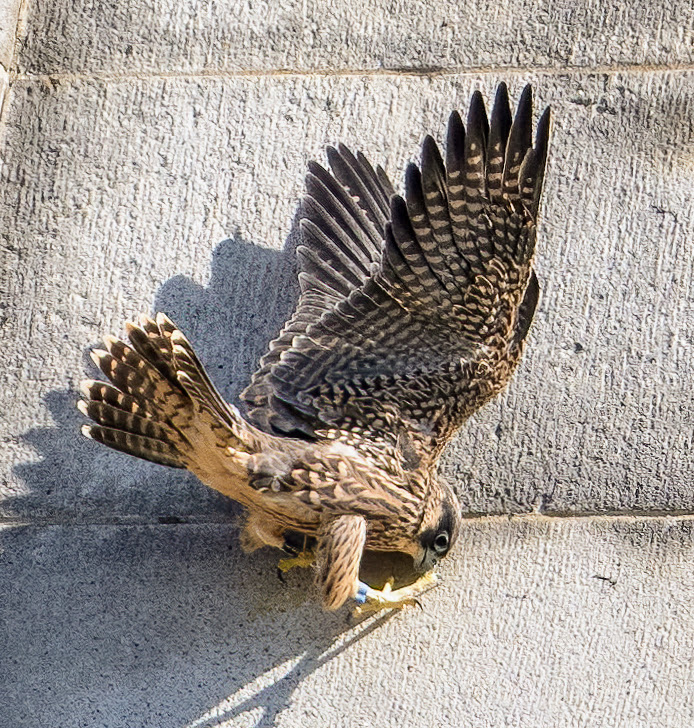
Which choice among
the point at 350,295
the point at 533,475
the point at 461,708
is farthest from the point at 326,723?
the point at 350,295

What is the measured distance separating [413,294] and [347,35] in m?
1.41

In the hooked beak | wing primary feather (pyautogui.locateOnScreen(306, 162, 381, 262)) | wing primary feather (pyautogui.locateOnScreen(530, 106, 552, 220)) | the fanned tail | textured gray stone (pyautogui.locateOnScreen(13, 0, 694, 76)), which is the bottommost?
the hooked beak

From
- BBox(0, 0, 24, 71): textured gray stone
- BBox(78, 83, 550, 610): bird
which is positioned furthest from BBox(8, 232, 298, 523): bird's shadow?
BBox(0, 0, 24, 71): textured gray stone

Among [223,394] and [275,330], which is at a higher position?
[275,330]

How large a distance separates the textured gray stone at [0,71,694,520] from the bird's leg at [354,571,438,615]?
35 centimetres

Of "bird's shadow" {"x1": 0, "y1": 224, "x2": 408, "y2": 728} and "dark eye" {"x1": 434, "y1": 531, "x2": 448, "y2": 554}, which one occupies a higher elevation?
"dark eye" {"x1": 434, "y1": 531, "x2": 448, "y2": 554}

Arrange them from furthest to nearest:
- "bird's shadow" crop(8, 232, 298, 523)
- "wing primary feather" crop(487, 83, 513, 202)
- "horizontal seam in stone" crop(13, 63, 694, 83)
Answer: "horizontal seam in stone" crop(13, 63, 694, 83) → "bird's shadow" crop(8, 232, 298, 523) → "wing primary feather" crop(487, 83, 513, 202)

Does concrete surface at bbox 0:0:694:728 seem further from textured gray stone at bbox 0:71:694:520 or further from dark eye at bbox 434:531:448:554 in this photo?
dark eye at bbox 434:531:448:554

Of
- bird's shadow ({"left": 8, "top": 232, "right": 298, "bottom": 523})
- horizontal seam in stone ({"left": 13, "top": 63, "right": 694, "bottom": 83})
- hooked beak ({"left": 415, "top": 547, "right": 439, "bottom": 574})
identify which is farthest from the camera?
horizontal seam in stone ({"left": 13, "top": 63, "right": 694, "bottom": 83})

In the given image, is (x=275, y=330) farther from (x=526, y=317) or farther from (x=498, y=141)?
(x=498, y=141)

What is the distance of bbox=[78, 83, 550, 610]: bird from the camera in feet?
12.7

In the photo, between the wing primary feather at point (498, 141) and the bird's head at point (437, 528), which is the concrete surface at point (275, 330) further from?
the wing primary feather at point (498, 141)

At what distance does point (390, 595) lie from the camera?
14.2 feet

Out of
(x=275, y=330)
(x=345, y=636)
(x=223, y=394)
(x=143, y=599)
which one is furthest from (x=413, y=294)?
(x=143, y=599)
